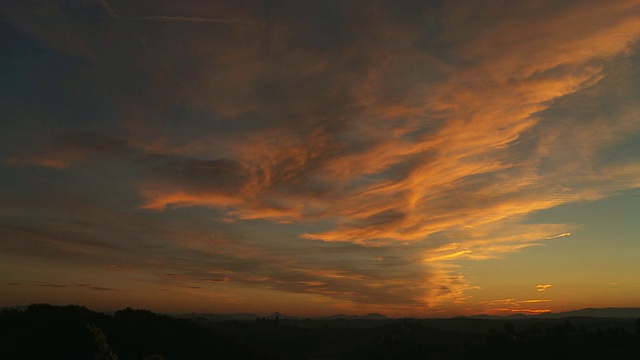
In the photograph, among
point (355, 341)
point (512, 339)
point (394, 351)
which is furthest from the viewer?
point (355, 341)

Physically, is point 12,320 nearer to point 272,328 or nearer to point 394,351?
point 394,351

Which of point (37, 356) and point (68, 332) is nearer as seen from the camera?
point (37, 356)

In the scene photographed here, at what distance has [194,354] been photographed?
164 feet

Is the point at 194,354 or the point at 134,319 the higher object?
the point at 134,319

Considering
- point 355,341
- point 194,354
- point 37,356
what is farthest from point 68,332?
point 355,341

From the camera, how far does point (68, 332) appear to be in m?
44.5

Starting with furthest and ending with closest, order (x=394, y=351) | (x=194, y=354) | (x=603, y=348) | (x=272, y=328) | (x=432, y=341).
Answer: (x=272, y=328) < (x=432, y=341) < (x=394, y=351) < (x=603, y=348) < (x=194, y=354)

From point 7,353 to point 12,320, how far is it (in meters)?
11.4

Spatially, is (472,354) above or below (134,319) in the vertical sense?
below

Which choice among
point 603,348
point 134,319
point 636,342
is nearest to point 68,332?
point 134,319

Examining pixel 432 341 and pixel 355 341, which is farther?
pixel 355 341

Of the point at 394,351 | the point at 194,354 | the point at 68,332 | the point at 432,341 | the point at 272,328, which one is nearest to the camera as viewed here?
the point at 68,332

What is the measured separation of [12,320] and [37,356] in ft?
35.9

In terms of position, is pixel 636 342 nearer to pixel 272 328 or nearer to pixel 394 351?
pixel 394 351
